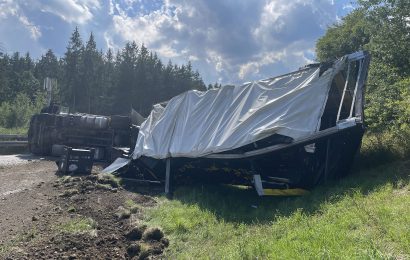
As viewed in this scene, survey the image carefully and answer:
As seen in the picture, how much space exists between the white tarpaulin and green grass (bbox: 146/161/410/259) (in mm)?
1366

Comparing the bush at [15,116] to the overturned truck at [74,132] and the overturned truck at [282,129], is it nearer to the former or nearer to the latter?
the overturned truck at [74,132]

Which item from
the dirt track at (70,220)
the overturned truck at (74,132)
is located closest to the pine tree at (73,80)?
the overturned truck at (74,132)

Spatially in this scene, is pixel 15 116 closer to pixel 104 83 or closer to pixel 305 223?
pixel 104 83

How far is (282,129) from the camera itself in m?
7.72

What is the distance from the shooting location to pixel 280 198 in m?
8.35

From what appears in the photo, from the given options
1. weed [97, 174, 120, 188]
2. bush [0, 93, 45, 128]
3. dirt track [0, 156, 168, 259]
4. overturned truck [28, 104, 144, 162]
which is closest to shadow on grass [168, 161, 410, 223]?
dirt track [0, 156, 168, 259]

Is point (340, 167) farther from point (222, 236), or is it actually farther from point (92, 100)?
point (92, 100)

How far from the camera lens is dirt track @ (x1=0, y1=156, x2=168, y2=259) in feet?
20.1

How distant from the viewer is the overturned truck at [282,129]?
7.75 metres

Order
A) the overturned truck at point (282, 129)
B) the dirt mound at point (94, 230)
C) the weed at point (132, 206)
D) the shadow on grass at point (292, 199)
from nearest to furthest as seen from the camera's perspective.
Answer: the dirt mound at point (94, 230) → the shadow on grass at point (292, 199) → the overturned truck at point (282, 129) → the weed at point (132, 206)

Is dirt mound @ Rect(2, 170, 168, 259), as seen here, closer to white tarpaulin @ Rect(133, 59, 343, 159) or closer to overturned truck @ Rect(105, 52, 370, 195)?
white tarpaulin @ Rect(133, 59, 343, 159)

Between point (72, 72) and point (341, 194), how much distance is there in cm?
6328

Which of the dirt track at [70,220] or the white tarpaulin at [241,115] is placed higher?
the white tarpaulin at [241,115]

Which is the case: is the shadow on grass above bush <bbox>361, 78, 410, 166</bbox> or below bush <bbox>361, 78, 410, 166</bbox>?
below
